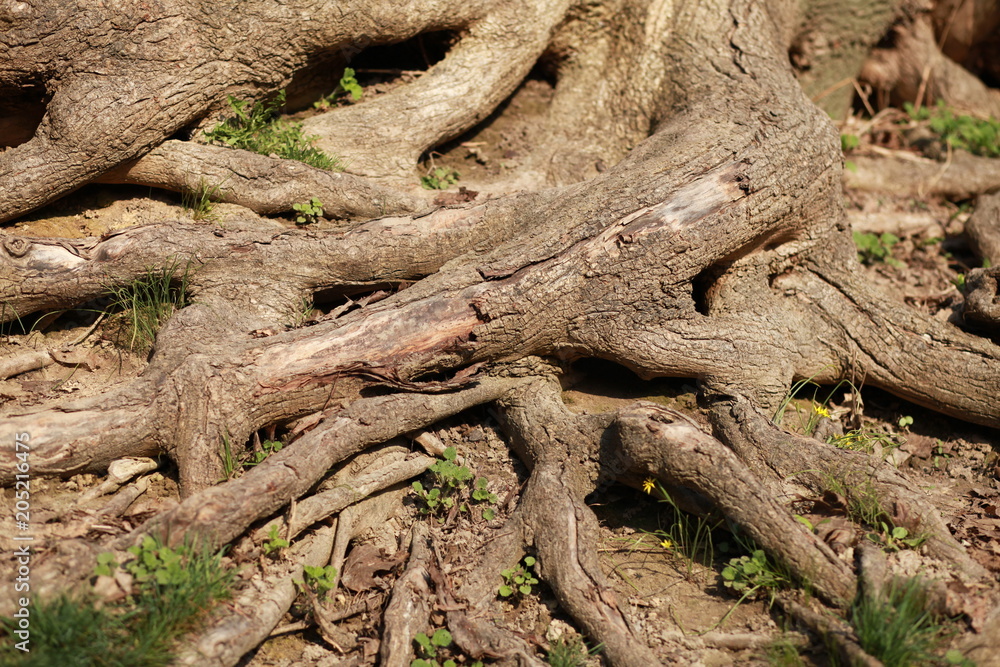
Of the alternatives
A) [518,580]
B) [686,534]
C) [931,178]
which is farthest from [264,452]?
[931,178]

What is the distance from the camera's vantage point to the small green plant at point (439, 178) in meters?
5.20

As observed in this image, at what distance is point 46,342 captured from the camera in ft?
13.7

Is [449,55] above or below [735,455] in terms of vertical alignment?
above

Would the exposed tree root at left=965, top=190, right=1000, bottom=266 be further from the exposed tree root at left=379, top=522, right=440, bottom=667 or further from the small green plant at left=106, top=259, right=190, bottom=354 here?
the small green plant at left=106, top=259, right=190, bottom=354

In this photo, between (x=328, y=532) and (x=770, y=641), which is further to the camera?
(x=328, y=532)

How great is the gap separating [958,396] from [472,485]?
2.78 metres

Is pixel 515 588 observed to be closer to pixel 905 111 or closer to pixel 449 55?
pixel 449 55

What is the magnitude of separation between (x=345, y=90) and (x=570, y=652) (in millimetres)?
3887

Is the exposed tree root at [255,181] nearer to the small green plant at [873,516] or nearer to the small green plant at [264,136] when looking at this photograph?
the small green plant at [264,136]

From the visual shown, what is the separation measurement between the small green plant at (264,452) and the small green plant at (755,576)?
7.13ft

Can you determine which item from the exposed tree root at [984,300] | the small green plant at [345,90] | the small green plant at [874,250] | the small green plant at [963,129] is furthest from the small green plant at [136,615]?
the small green plant at [963,129]

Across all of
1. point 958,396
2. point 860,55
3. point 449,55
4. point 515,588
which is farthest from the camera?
point 860,55

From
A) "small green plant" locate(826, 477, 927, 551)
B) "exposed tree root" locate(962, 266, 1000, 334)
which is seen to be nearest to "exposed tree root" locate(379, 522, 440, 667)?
"small green plant" locate(826, 477, 927, 551)

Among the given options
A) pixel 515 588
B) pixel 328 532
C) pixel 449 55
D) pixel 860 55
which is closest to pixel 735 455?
pixel 515 588
